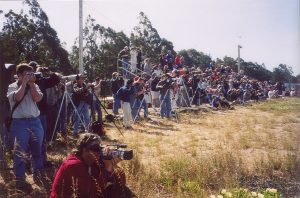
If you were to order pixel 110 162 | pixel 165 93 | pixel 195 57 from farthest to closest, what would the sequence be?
1. pixel 195 57
2. pixel 165 93
3. pixel 110 162

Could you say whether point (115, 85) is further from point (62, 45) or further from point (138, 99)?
point (62, 45)

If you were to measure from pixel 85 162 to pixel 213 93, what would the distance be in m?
16.8

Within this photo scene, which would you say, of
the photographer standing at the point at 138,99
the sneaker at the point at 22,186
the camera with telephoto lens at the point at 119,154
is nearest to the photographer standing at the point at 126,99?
the photographer standing at the point at 138,99

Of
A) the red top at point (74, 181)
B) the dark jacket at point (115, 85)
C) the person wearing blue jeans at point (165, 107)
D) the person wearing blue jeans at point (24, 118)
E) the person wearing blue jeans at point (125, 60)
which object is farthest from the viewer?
the person wearing blue jeans at point (125, 60)

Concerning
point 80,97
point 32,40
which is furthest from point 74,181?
point 32,40

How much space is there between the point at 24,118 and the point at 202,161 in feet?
10.9

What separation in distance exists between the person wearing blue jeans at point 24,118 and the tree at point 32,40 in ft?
74.8

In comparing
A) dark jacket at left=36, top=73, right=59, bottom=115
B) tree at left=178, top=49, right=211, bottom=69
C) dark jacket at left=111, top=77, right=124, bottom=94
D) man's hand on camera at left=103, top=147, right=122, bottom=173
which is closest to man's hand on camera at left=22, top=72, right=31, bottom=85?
dark jacket at left=36, top=73, right=59, bottom=115

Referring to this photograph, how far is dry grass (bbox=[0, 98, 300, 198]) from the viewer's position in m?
5.97

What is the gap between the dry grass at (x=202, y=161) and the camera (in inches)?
235

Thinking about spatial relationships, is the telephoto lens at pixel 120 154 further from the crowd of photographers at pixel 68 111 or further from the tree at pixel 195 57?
the tree at pixel 195 57

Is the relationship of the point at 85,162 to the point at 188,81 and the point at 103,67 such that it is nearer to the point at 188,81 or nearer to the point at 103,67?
the point at 188,81

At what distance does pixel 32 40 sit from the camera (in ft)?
121

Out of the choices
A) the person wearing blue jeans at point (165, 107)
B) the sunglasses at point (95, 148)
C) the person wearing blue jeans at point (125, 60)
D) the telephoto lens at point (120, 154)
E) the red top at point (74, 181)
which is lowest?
the red top at point (74, 181)
